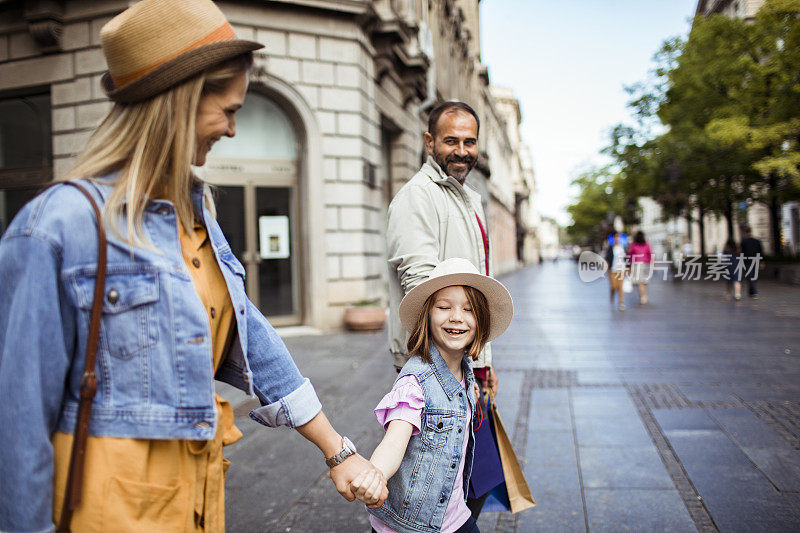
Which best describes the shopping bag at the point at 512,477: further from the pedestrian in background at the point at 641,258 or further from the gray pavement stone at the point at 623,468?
the pedestrian in background at the point at 641,258

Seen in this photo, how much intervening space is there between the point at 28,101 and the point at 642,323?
11953 millimetres

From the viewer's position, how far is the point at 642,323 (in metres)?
11.8

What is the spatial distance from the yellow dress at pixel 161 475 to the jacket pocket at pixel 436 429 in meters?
0.79

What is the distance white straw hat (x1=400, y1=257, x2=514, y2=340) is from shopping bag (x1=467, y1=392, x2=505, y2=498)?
43 cm

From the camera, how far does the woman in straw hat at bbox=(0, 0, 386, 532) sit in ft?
4.00

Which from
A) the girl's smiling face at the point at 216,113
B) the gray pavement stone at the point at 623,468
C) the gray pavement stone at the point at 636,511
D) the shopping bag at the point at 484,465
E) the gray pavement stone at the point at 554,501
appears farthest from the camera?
the gray pavement stone at the point at 623,468

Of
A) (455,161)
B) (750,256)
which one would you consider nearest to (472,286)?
(455,161)

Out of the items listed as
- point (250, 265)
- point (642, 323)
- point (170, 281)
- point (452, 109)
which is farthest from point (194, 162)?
point (642, 323)

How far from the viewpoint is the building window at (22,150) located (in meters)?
11.5

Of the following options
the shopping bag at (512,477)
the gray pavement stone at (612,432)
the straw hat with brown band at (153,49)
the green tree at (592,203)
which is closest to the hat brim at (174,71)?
the straw hat with brown band at (153,49)

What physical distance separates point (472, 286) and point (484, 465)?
76cm

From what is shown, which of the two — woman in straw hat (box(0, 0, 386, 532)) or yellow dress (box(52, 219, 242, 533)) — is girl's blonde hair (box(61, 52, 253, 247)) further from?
yellow dress (box(52, 219, 242, 533))

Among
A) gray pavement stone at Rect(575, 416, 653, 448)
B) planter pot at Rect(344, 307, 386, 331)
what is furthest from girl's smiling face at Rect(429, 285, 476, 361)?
planter pot at Rect(344, 307, 386, 331)

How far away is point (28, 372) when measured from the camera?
1.20 meters
